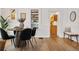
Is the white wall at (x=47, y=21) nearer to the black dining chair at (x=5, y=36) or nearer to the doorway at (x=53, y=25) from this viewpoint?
the doorway at (x=53, y=25)

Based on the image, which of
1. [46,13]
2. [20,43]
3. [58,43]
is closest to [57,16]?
[46,13]

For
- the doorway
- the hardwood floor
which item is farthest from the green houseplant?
the doorway

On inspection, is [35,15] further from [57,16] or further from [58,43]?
[58,43]

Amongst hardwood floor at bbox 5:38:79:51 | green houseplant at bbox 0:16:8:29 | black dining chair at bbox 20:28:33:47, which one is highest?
green houseplant at bbox 0:16:8:29

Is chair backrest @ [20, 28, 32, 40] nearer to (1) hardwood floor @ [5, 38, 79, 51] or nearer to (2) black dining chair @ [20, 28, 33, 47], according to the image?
(2) black dining chair @ [20, 28, 33, 47]

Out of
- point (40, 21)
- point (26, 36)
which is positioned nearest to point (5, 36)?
point (26, 36)

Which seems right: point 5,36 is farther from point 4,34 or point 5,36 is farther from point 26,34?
point 26,34

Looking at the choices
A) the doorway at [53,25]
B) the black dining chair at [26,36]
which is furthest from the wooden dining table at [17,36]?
the doorway at [53,25]

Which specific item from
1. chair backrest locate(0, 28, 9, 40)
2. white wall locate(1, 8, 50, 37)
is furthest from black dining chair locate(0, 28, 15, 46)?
white wall locate(1, 8, 50, 37)

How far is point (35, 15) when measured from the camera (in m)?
3.02

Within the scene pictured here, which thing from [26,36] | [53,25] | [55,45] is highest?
[53,25]

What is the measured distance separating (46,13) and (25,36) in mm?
524

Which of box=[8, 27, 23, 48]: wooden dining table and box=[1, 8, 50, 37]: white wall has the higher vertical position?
box=[1, 8, 50, 37]: white wall
